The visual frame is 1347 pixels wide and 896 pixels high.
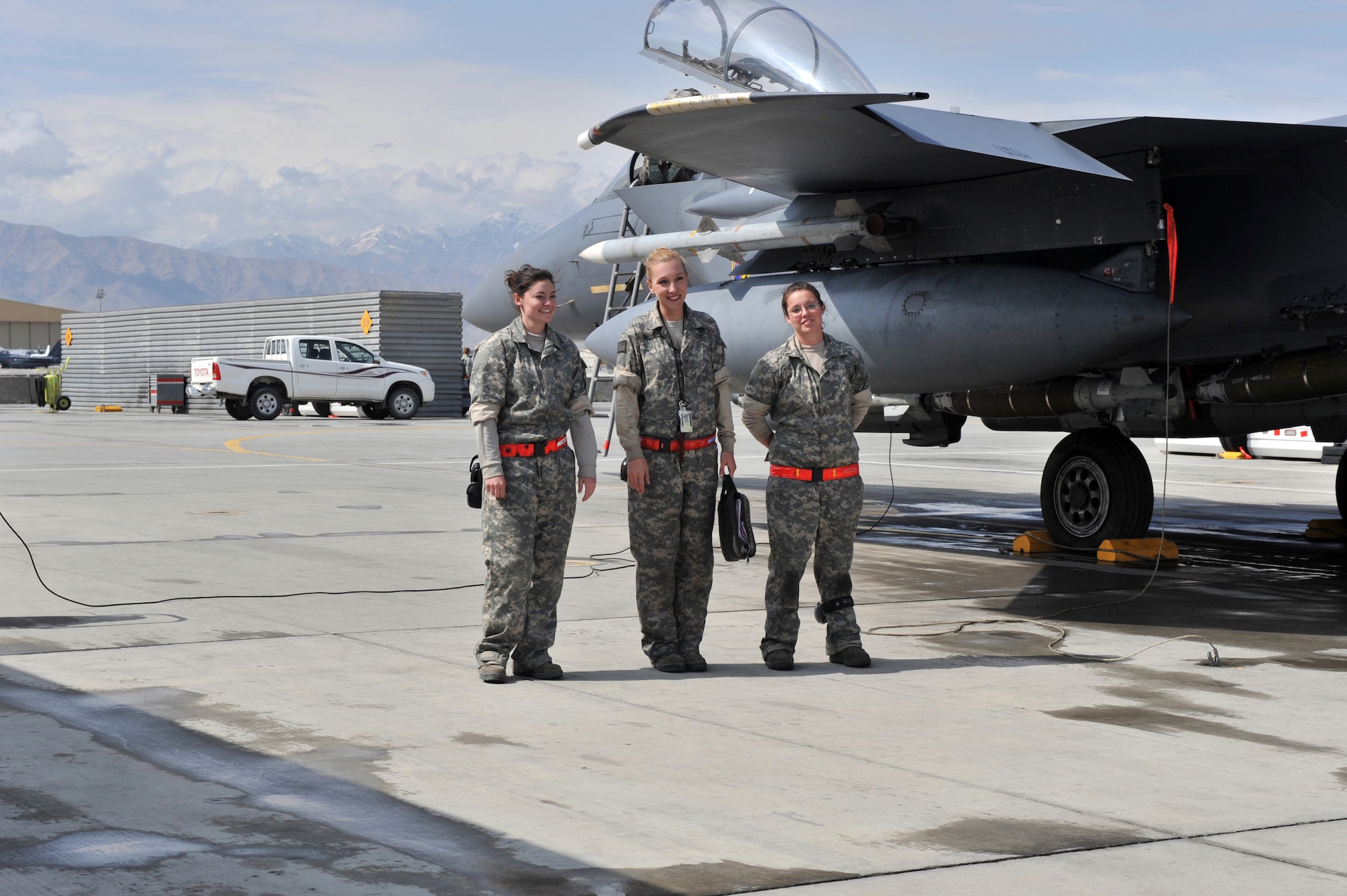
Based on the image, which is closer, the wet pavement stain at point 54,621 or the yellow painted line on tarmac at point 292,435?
the wet pavement stain at point 54,621

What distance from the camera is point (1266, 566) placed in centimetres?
1083

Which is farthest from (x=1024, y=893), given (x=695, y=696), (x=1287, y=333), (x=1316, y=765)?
(x=1287, y=333)

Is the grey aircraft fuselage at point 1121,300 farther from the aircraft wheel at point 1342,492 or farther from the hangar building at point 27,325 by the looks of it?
the hangar building at point 27,325

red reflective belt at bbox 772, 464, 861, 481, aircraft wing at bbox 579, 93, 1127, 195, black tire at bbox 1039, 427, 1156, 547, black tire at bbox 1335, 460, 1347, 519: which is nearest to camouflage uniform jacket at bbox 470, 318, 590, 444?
red reflective belt at bbox 772, 464, 861, 481

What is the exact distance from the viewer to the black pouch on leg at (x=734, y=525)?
6609 millimetres

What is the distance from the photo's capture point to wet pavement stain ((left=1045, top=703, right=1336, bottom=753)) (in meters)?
5.31

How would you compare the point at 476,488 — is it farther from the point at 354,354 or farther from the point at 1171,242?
the point at 354,354

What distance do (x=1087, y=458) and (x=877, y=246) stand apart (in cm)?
249

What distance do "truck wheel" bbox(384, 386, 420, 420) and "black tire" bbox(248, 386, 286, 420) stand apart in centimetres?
268

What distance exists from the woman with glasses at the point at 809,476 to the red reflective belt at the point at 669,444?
354 millimetres

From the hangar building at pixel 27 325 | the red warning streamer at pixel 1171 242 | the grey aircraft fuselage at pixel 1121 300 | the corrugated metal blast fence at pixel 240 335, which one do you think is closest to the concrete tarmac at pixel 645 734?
the grey aircraft fuselage at pixel 1121 300

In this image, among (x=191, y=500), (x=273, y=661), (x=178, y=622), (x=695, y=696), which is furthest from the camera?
(x=191, y=500)

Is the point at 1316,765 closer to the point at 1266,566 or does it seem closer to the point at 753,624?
the point at 753,624

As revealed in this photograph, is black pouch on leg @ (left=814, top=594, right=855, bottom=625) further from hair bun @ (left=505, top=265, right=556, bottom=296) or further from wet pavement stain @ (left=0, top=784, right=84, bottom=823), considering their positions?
wet pavement stain @ (left=0, top=784, right=84, bottom=823)
